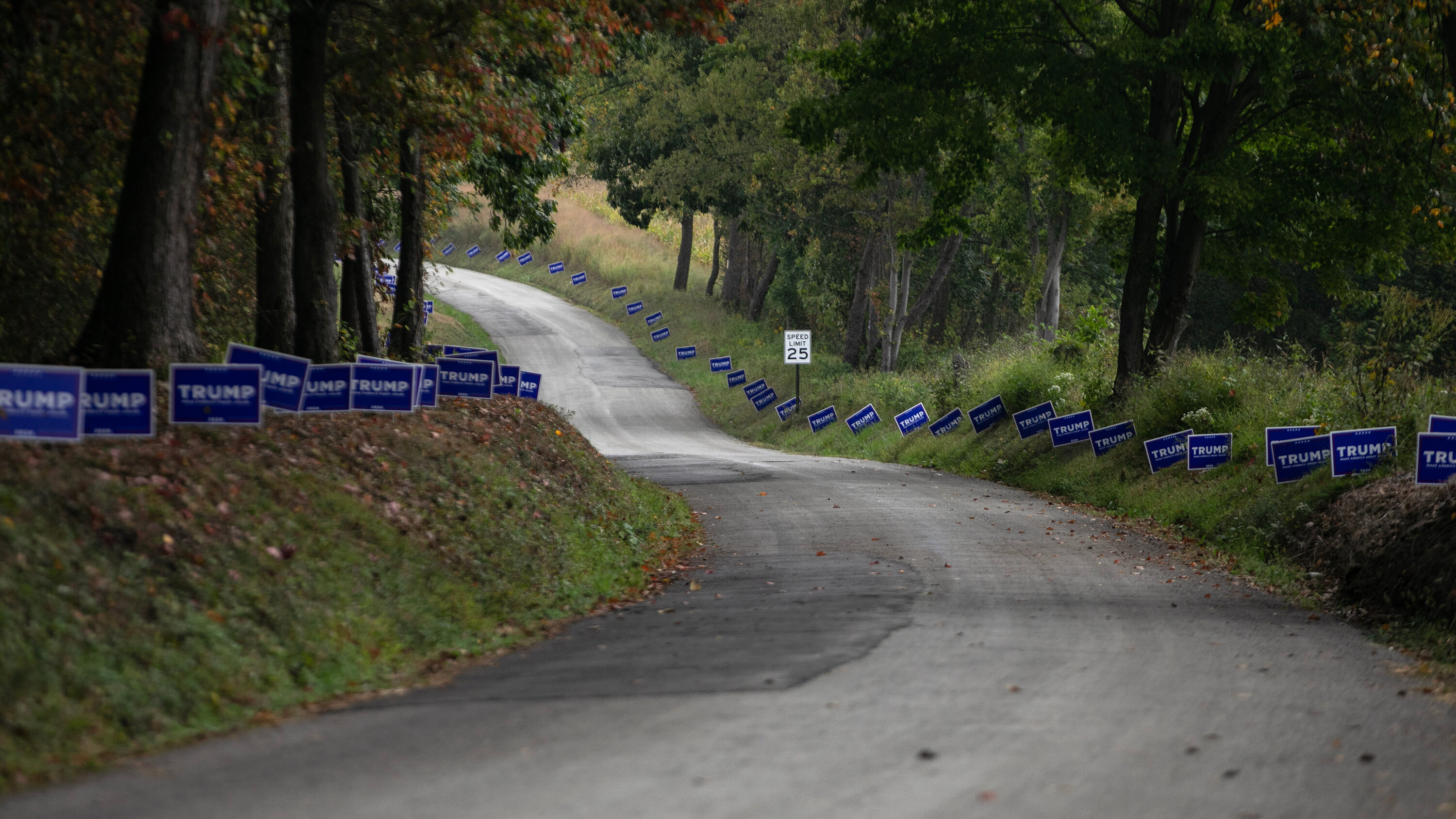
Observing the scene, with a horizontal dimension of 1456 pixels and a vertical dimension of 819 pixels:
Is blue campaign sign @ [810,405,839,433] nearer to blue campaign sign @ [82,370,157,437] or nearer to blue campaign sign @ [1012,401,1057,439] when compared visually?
blue campaign sign @ [1012,401,1057,439]

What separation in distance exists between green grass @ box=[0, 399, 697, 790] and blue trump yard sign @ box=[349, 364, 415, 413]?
0.98 feet

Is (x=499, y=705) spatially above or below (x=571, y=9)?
below

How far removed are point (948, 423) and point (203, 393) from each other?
2212cm

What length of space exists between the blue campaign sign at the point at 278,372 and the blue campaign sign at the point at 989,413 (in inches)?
756

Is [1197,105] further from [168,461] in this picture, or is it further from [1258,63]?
[168,461]

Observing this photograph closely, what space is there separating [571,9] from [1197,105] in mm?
13299

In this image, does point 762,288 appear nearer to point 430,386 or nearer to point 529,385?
point 529,385

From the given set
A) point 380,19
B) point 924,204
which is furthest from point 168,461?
point 924,204

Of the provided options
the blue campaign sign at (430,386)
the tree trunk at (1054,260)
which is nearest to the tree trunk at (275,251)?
the blue campaign sign at (430,386)

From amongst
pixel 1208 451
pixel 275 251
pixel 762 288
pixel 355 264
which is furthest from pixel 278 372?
pixel 762 288

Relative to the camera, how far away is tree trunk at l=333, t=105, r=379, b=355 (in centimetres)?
1593

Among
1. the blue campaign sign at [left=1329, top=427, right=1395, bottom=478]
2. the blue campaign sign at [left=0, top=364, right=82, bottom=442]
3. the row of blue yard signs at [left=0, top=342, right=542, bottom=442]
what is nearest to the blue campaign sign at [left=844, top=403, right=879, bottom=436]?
the row of blue yard signs at [left=0, top=342, right=542, bottom=442]

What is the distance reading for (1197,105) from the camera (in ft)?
71.0

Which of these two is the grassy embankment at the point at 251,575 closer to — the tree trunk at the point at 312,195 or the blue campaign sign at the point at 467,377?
the tree trunk at the point at 312,195
